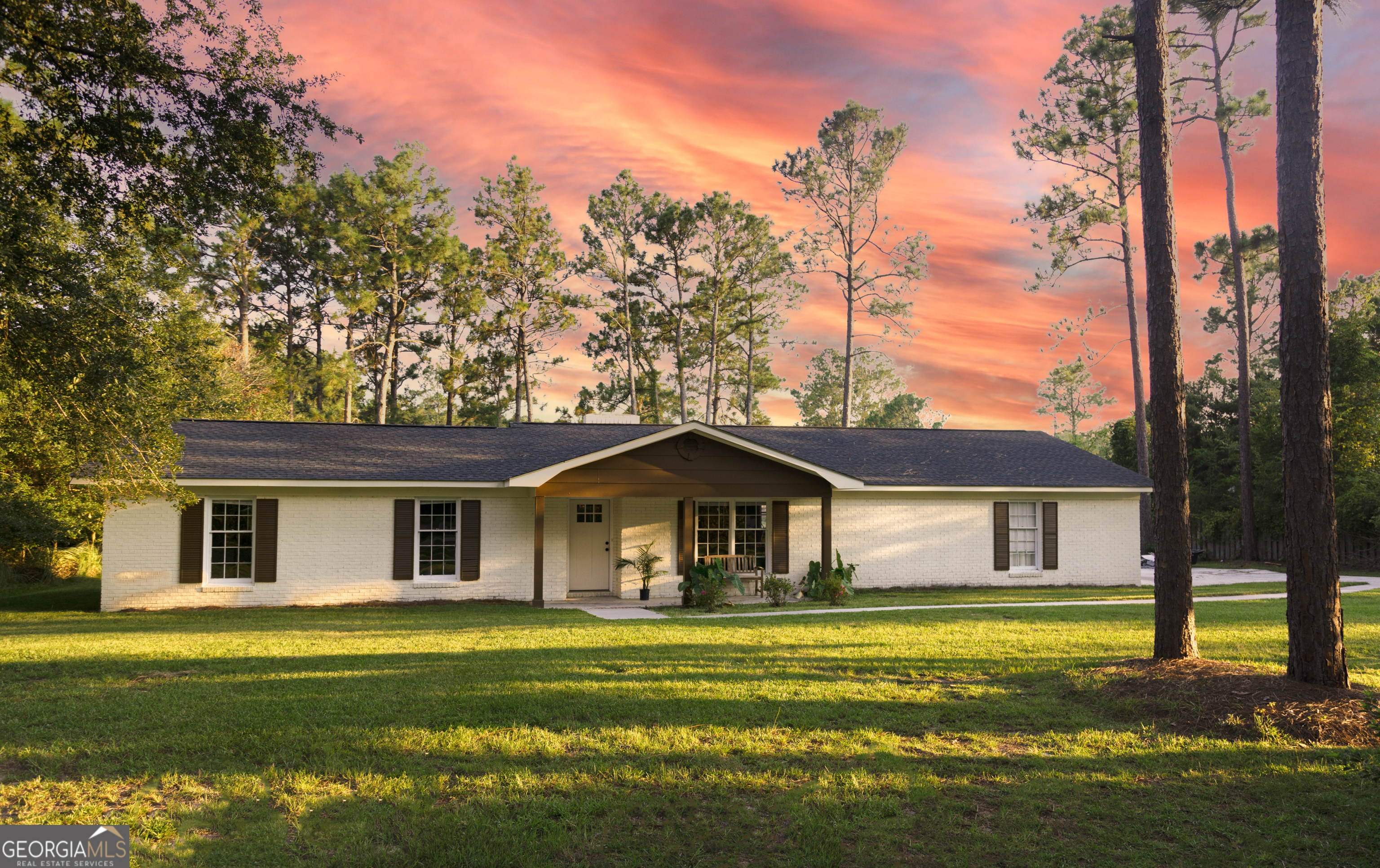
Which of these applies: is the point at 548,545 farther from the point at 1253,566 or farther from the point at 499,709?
the point at 1253,566

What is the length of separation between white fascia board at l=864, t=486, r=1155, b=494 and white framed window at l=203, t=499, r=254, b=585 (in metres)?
13.1

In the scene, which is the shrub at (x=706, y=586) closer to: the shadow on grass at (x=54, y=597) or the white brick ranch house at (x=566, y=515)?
the white brick ranch house at (x=566, y=515)

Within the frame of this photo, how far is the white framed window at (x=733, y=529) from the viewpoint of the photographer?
18.1 metres

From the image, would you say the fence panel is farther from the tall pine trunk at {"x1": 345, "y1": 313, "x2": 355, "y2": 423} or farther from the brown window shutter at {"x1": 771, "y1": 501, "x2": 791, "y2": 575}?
the tall pine trunk at {"x1": 345, "y1": 313, "x2": 355, "y2": 423}

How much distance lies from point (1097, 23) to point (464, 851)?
34.4m

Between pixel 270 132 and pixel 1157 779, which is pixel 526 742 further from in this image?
pixel 270 132

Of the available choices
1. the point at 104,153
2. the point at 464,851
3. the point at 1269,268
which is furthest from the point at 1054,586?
the point at 1269,268

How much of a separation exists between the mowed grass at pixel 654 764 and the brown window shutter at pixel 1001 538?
9530 mm

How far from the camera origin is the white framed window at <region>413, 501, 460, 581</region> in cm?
1647

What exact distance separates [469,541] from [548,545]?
1.66m

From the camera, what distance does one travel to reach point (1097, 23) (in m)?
29.1

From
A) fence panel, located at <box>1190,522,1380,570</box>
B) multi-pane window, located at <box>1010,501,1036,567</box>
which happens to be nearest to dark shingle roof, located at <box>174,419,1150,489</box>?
multi-pane window, located at <box>1010,501,1036,567</box>

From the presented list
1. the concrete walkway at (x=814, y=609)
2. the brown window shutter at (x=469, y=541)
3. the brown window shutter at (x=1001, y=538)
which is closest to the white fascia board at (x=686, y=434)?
the brown window shutter at (x=469, y=541)

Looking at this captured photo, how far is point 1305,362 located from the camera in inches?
275
